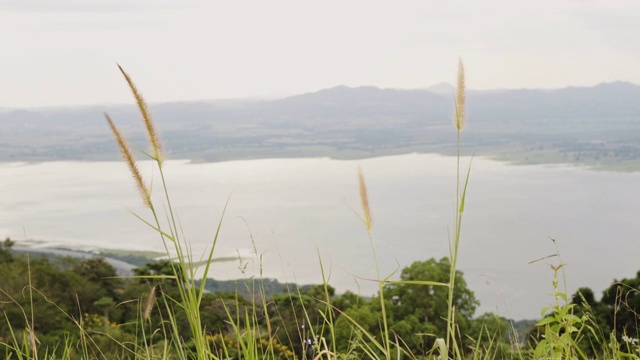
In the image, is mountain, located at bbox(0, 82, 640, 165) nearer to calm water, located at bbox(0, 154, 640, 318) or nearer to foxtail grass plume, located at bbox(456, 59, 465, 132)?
calm water, located at bbox(0, 154, 640, 318)

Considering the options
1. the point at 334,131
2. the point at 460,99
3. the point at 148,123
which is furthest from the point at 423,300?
the point at 334,131

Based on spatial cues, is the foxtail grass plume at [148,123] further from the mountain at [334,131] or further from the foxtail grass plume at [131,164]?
the mountain at [334,131]

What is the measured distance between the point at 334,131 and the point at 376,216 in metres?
84.7

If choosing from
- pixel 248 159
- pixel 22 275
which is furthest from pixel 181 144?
pixel 22 275


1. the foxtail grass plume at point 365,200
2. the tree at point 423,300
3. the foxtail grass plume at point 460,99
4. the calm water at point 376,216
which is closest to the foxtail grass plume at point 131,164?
the foxtail grass plume at point 365,200

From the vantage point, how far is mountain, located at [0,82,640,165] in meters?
154

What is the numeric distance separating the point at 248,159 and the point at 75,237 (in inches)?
2699

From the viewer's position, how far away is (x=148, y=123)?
1460 millimetres

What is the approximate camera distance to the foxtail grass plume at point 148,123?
1.44 m

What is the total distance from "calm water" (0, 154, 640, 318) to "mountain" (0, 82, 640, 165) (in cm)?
570

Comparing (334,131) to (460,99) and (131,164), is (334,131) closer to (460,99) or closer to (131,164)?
(460,99)

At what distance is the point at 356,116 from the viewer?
7480 inches

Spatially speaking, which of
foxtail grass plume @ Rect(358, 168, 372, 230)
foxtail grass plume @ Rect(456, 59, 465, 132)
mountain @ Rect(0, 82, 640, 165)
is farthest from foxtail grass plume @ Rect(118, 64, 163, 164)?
mountain @ Rect(0, 82, 640, 165)

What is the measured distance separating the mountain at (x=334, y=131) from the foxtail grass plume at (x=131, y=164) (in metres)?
139
